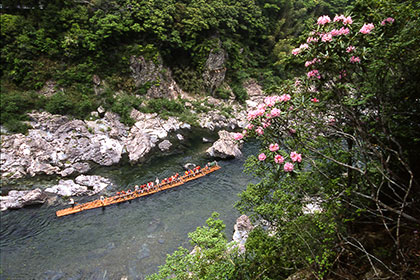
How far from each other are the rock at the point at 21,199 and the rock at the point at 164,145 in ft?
26.7

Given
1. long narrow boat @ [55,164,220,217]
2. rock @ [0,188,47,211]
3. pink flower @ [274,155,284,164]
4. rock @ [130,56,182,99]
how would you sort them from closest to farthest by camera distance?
pink flower @ [274,155,284,164] → rock @ [0,188,47,211] → long narrow boat @ [55,164,220,217] → rock @ [130,56,182,99]

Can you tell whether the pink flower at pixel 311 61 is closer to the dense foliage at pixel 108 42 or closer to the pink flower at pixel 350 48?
the pink flower at pixel 350 48

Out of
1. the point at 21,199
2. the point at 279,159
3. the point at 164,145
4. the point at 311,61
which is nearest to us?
the point at 279,159

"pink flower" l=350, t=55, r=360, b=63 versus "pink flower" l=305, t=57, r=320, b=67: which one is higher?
"pink flower" l=305, t=57, r=320, b=67

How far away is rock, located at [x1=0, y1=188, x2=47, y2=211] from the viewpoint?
35.7 feet

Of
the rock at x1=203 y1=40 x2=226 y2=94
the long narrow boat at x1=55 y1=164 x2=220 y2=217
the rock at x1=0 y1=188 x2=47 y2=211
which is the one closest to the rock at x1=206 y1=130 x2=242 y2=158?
the long narrow boat at x1=55 y1=164 x2=220 y2=217

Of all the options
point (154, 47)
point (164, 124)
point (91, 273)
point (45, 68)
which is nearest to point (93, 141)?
point (164, 124)

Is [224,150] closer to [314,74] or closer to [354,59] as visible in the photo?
[314,74]

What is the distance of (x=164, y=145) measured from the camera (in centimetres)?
1778

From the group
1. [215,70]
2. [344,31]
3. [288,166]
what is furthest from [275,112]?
[215,70]

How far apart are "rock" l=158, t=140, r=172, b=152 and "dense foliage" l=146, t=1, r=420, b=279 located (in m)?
13.6

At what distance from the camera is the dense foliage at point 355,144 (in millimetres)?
3041

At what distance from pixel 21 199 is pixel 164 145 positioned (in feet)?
30.5

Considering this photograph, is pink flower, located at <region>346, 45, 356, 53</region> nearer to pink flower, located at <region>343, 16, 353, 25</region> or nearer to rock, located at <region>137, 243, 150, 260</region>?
pink flower, located at <region>343, 16, 353, 25</region>
